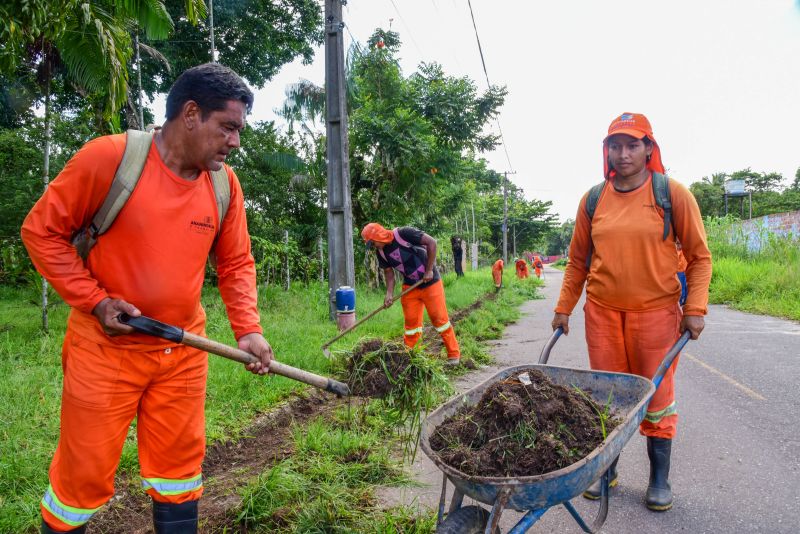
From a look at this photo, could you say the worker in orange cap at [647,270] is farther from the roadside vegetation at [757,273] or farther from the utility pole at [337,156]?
the roadside vegetation at [757,273]

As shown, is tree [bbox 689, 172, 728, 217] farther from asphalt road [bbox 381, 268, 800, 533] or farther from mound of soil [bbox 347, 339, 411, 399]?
mound of soil [bbox 347, 339, 411, 399]

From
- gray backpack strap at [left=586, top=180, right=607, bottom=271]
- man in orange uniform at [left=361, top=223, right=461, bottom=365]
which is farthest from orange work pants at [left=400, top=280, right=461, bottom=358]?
gray backpack strap at [left=586, top=180, right=607, bottom=271]

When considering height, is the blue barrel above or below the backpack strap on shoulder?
below

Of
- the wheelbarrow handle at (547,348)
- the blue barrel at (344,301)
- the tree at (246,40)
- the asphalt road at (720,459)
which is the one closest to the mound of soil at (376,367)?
the asphalt road at (720,459)

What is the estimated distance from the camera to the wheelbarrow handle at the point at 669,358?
286 centimetres

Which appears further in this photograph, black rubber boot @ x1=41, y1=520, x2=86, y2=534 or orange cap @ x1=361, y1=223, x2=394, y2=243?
orange cap @ x1=361, y1=223, x2=394, y2=243

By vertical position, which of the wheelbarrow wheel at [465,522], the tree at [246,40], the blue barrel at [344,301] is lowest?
the wheelbarrow wheel at [465,522]

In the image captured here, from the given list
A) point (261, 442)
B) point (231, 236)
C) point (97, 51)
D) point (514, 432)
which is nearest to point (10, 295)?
point (97, 51)

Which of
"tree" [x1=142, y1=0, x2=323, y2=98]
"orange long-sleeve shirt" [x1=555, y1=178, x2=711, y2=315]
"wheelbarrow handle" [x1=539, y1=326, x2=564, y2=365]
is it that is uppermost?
"tree" [x1=142, y1=0, x2=323, y2=98]

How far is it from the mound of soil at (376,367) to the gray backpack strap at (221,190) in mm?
1908

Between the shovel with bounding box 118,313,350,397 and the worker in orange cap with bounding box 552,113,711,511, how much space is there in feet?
5.88

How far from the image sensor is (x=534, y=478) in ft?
6.61

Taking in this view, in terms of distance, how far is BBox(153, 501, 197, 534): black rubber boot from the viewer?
7.49 ft

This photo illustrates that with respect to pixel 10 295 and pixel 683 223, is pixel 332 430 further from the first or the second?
pixel 10 295
